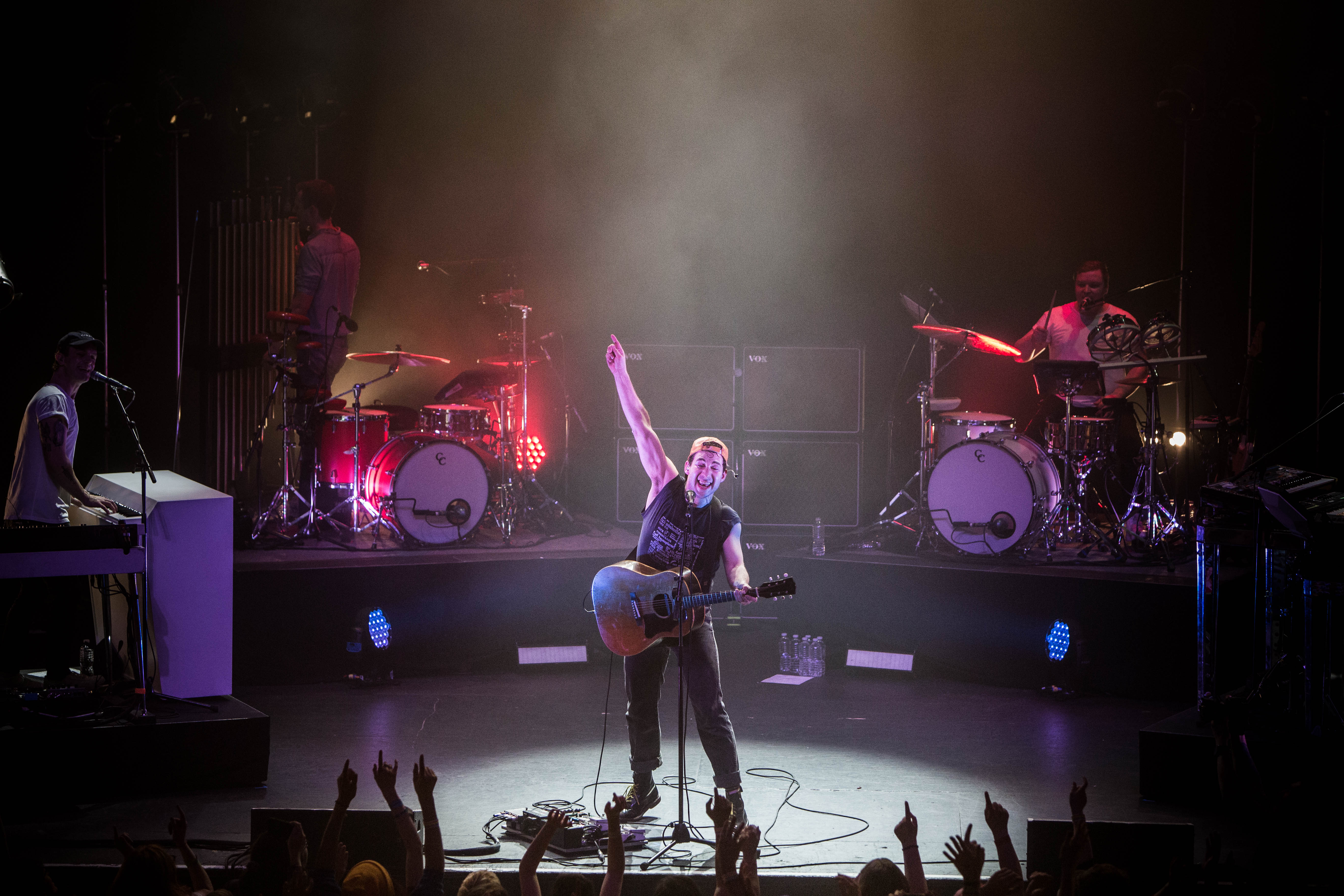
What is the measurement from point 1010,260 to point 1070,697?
4839mm

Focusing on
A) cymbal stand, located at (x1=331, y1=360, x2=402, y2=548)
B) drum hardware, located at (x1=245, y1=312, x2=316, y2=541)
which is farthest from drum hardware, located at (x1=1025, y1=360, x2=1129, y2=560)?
drum hardware, located at (x1=245, y1=312, x2=316, y2=541)

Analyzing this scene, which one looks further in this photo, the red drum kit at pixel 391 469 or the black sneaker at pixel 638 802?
the red drum kit at pixel 391 469

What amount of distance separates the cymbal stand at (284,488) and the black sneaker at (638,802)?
177 inches

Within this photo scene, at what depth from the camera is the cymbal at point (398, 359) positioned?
8.82 meters

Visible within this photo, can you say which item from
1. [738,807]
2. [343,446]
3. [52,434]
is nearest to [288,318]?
[343,446]

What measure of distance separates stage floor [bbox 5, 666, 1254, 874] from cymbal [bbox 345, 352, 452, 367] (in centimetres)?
248

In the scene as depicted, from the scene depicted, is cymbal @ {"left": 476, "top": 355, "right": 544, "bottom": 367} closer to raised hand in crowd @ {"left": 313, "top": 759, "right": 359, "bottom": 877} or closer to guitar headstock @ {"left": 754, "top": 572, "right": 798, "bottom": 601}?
guitar headstock @ {"left": 754, "top": 572, "right": 798, "bottom": 601}

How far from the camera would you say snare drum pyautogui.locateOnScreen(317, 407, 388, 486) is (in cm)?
Result: 891

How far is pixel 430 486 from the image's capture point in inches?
351

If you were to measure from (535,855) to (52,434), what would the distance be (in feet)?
14.2

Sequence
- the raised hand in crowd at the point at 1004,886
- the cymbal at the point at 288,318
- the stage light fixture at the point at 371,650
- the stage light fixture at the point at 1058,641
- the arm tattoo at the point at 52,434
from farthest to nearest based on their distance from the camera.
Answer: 1. the cymbal at the point at 288,318
2. the stage light fixture at the point at 371,650
3. the stage light fixture at the point at 1058,641
4. the arm tattoo at the point at 52,434
5. the raised hand in crowd at the point at 1004,886

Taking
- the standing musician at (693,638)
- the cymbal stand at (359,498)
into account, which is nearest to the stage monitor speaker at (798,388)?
the cymbal stand at (359,498)

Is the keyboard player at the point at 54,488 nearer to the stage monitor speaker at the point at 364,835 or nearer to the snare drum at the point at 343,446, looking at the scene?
the snare drum at the point at 343,446

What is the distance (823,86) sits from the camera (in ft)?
36.1
